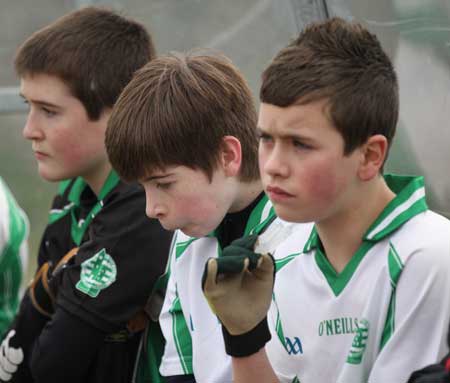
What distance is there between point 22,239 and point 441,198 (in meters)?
1.49

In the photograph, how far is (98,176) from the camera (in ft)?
10.4

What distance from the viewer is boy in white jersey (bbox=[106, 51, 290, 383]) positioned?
8.12 feet

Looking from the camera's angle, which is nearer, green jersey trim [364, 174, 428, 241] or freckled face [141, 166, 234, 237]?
green jersey trim [364, 174, 428, 241]

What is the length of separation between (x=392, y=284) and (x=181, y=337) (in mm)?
755

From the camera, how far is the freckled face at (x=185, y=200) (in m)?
2.47

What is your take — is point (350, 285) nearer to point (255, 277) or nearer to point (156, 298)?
point (255, 277)

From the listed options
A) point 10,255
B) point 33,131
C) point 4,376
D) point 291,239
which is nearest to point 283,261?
point 291,239

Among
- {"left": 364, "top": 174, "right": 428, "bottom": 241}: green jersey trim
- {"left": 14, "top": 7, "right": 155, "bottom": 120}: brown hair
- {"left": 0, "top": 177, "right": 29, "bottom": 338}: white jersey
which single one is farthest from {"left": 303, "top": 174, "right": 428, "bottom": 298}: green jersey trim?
{"left": 0, "top": 177, "right": 29, "bottom": 338}: white jersey

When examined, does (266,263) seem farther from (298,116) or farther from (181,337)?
(181,337)

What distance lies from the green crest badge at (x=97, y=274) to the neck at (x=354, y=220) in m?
0.86

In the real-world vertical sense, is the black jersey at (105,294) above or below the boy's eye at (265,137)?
below

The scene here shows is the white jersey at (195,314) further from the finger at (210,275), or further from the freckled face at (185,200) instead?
the finger at (210,275)

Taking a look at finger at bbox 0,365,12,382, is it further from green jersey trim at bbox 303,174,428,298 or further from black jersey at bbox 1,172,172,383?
green jersey trim at bbox 303,174,428,298

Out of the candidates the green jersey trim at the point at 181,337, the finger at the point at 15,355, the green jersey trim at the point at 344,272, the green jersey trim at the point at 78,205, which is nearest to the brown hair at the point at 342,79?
the green jersey trim at the point at 344,272
